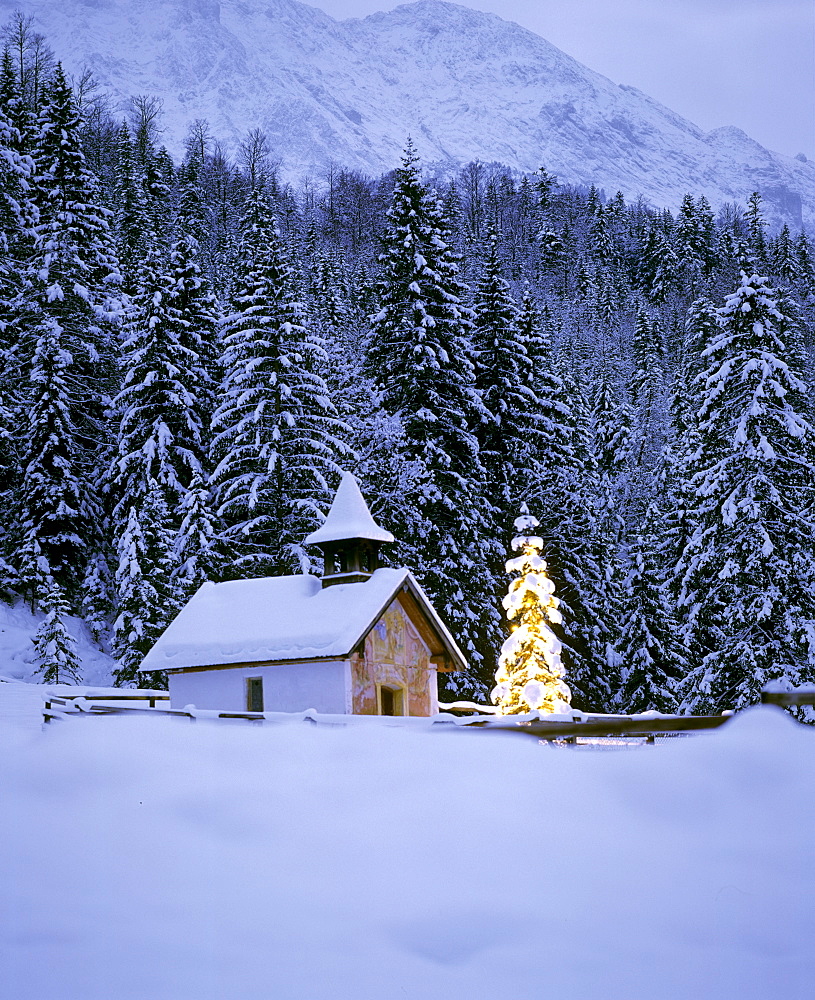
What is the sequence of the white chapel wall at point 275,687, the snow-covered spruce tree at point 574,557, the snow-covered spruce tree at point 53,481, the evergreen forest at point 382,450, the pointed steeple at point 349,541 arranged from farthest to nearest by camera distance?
the snow-covered spruce tree at point 574,557 → the snow-covered spruce tree at point 53,481 → the evergreen forest at point 382,450 → the pointed steeple at point 349,541 → the white chapel wall at point 275,687

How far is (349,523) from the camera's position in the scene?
82.3 ft

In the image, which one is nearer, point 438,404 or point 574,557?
point 438,404

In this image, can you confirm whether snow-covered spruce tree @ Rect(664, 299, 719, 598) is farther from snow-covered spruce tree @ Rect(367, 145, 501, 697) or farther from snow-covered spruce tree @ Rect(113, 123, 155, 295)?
snow-covered spruce tree @ Rect(113, 123, 155, 295)

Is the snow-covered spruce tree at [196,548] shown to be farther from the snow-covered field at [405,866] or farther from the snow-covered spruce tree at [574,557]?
the snow-covered field at [405,866]

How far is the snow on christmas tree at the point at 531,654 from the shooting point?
80.3 ft

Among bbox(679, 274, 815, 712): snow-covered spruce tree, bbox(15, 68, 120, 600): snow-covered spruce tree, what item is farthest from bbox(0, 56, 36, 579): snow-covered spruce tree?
bbox(679, 274, 815, 712): snow-covered spruce tree

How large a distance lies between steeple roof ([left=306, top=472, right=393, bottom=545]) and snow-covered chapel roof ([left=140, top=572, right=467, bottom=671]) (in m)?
0.97

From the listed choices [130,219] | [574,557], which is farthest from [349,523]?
[130,219]

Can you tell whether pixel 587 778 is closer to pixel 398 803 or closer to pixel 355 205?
pixel 398 803

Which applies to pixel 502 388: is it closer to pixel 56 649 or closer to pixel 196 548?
pixel 196 548

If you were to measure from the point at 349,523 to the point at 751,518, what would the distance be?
33.7ft

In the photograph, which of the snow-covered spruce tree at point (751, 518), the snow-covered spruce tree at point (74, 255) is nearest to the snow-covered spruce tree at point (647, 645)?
the snow-covered spruce tree at point (751, 518)

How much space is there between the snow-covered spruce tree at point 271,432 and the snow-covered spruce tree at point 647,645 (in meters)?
12.3

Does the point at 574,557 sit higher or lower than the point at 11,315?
lower
